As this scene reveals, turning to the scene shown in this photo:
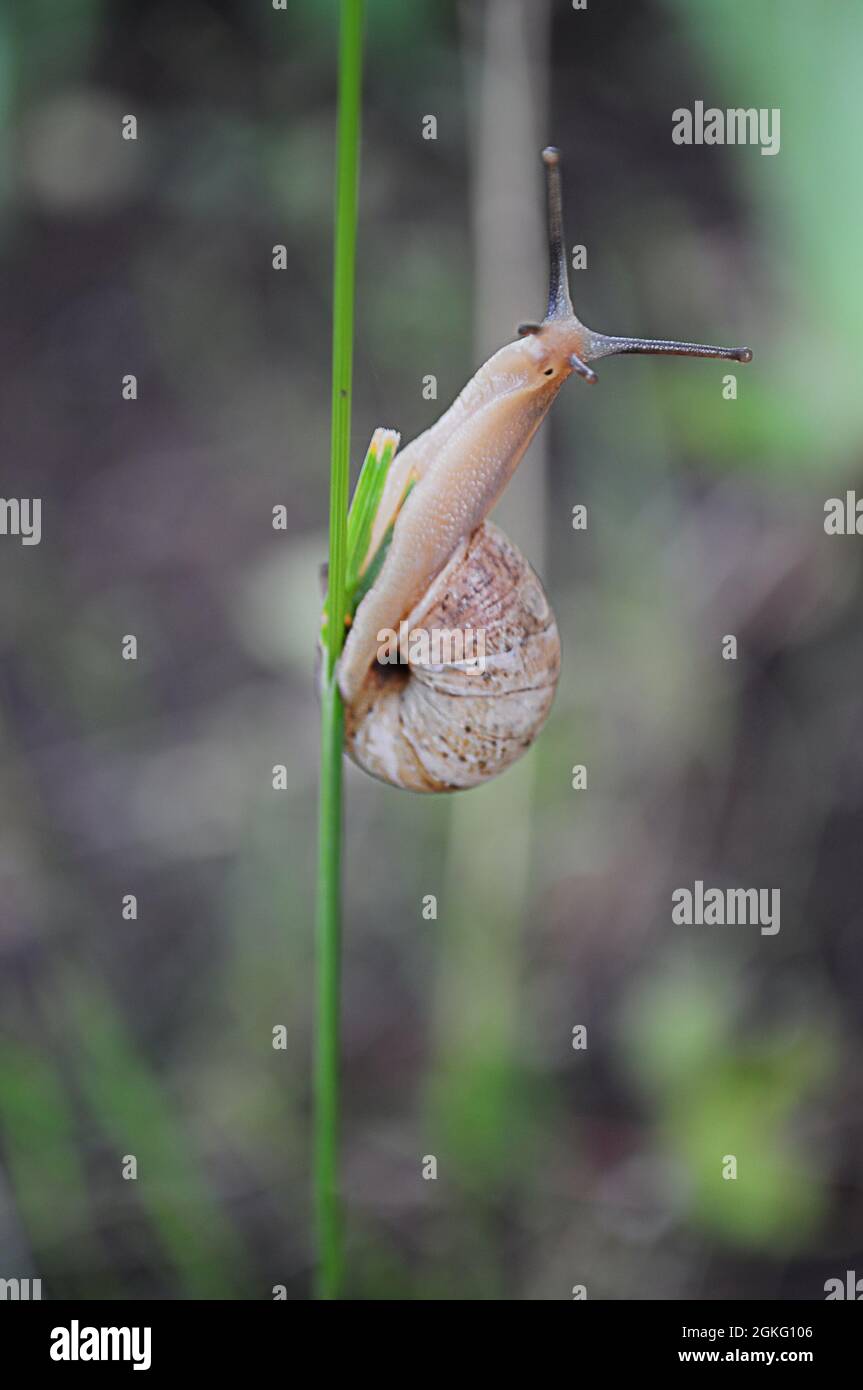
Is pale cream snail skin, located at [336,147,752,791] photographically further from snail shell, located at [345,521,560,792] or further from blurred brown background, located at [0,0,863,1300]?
blurred brown background, located at [0,0,863,1300]

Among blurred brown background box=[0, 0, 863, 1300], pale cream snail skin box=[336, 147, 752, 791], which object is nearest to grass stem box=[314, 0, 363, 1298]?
pale cream snail skin box=[336, 147, 752, 791]

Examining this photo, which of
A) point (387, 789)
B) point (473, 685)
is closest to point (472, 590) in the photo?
point (473, 685)

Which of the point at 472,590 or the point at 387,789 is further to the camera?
the point at 387,789

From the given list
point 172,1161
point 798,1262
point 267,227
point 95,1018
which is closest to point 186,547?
point 267,227

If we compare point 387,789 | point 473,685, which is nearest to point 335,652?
point 473,685

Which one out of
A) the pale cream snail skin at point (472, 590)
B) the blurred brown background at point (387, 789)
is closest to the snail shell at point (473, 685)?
the pale cream snail skin at point (472, 590)

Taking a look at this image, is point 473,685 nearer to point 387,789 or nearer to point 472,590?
point 472,590
